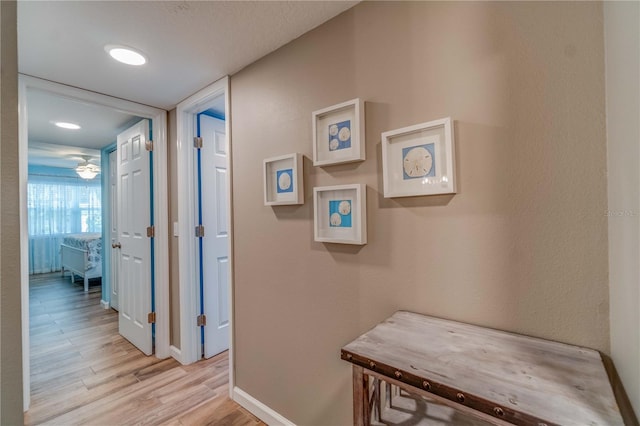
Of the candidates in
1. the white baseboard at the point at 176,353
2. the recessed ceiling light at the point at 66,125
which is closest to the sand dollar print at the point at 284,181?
the white baseboard at the point at 176,353

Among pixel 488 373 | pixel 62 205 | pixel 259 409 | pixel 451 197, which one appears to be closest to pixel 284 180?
pixel 451 197

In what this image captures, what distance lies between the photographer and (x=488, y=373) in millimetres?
→ 669

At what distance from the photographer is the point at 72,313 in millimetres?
3438

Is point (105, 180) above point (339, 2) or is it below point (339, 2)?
below

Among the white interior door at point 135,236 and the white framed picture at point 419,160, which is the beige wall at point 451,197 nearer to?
the white framed picture at point 419,160

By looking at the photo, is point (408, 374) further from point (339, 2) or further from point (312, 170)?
point (339, 2)

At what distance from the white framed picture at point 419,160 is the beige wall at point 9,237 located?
106 cm

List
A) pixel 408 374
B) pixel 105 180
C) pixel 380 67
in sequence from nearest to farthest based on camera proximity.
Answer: pixel 408 374
pixel 380 67
pixel 105 180

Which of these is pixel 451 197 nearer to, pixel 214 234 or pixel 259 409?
pixel 259 409

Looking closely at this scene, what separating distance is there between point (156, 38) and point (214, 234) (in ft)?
4.93

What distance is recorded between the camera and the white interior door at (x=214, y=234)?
2363 mm

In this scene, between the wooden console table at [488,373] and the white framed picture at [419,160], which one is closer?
the wooden console table at [488,373]

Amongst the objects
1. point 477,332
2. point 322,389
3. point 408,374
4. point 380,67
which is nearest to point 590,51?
point 380,67

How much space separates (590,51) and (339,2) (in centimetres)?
94
